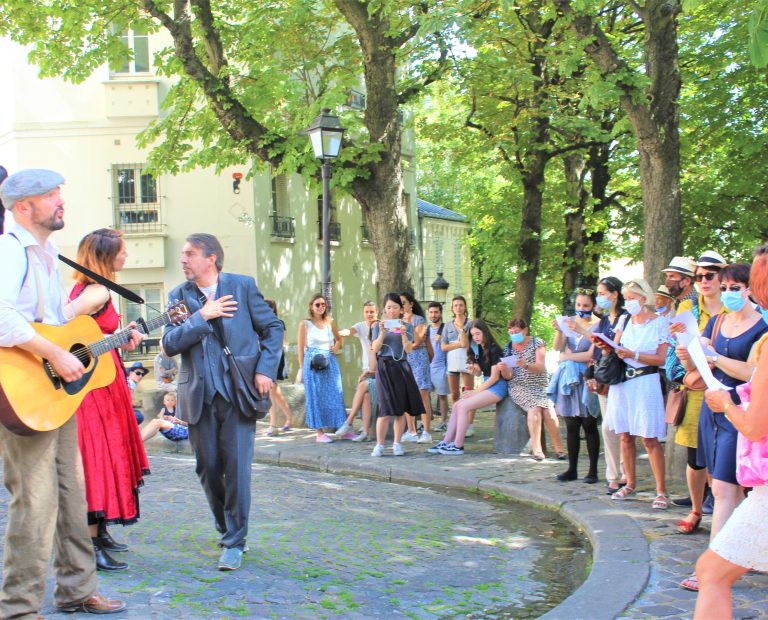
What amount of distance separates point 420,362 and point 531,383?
329cm

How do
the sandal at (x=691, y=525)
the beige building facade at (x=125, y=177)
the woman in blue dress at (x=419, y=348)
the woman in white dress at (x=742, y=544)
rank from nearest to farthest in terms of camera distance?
the woman in white dress at (x=742, y=544)
the sandal at (x=691, y=525)
the woman in blue dress at (x=419, y=348)
the beige building facade at (x=125, y=177)

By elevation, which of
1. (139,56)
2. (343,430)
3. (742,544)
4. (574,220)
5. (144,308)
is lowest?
(343,430)

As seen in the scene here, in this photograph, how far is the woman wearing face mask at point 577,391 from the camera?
31.6 ft

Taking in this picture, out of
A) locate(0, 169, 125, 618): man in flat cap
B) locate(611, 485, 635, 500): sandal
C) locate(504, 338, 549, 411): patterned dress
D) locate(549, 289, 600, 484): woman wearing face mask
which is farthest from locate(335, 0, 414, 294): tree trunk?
locate(0, 169, 125, 618): man in flat cap

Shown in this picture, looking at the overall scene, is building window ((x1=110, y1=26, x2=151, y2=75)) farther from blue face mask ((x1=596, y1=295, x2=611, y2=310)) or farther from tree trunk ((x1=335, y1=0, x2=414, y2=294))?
blue face mask ((x1=596, y1=295, x2=611, y2=310))

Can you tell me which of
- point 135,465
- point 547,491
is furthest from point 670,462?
point 135,465

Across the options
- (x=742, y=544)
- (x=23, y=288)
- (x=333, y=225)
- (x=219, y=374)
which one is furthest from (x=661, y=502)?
(x=333, y=225)

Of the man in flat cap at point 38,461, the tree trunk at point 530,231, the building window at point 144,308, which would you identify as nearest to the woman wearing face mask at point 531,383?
the man in flat cap at point 38,461

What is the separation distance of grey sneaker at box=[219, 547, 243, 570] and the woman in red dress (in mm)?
612

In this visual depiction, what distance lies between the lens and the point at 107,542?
6.44 metres

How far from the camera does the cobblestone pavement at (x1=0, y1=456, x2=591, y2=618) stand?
5617 mm

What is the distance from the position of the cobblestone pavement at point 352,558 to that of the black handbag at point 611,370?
50.5 inches

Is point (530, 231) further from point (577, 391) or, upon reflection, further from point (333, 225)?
point (577, 391)

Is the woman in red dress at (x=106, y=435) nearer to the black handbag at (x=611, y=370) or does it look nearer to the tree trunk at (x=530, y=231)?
the black handbag at (x=611, y=370)
